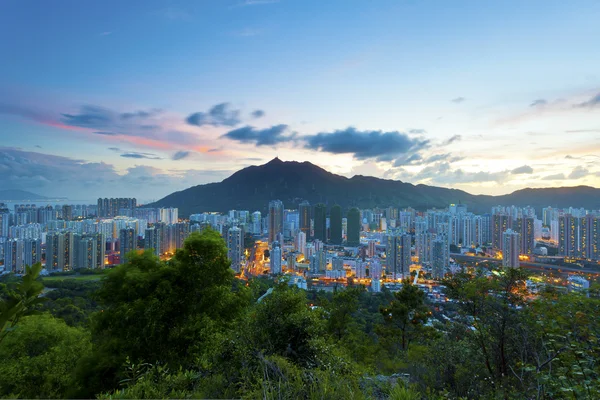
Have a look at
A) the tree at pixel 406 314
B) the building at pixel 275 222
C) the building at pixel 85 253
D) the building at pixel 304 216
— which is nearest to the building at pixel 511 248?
the tree at pixel 406 314

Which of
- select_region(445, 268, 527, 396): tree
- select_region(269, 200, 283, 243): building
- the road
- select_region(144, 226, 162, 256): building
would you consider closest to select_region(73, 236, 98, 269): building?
select_region(144, 226, 162, 256): building

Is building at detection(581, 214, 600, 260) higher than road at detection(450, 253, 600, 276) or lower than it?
higher

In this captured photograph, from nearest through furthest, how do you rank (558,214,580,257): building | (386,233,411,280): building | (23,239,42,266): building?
(23,239,42,266): building → (558,214,580,257): building → (386,233,411,280): building

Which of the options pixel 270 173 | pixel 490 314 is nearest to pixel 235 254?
pixel 490 314

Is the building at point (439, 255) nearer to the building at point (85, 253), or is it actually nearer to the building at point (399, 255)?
the building at point (399, 255)

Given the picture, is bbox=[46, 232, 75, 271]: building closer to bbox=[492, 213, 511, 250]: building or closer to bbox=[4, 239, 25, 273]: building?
bbox=[4, 239, 25, 273]: building

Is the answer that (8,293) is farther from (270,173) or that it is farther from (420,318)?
(270,173)
